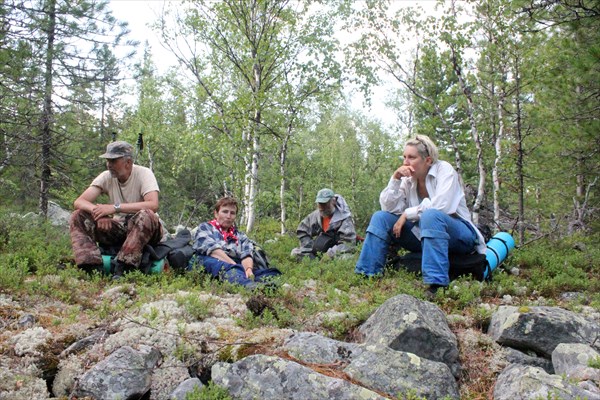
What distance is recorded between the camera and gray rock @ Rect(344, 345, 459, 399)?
301 centimetres

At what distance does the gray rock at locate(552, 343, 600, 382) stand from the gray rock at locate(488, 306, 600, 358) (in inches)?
9.7

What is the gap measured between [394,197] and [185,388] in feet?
12.1

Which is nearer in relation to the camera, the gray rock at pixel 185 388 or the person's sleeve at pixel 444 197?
the gray rock at pixel 185 388

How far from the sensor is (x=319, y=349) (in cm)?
346

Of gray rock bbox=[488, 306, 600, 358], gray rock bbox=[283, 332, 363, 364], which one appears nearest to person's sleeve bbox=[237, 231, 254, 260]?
gray rock bbox=[283, 332, 363, 364]

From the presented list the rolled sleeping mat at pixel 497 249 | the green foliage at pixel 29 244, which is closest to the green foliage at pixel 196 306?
the green foliage at pixel 29 244

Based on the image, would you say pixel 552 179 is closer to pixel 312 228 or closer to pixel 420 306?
pixel 312 228

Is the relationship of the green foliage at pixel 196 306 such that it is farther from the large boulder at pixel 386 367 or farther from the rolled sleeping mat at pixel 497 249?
the rolled sleeping mat at pixel 497 249

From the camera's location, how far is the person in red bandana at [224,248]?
587 cm

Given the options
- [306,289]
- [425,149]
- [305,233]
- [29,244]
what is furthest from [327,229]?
[29,244]

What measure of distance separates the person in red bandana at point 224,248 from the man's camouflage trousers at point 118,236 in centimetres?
59

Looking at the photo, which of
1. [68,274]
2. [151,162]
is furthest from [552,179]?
[151,162]

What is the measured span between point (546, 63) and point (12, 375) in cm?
990

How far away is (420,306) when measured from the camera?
3.94 metres
